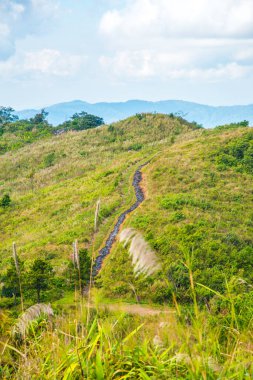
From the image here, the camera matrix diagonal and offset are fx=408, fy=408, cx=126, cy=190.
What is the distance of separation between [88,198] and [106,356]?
32.3 metres

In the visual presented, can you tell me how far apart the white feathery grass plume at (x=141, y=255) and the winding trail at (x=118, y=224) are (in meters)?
17.2

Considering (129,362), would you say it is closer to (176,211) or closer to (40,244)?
(176,211)

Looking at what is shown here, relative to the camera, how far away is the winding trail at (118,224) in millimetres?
21473

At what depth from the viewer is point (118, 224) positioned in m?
26.1

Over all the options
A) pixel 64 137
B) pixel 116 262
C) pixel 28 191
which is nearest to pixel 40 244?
pixel 116 262

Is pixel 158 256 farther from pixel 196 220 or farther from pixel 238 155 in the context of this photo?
pixel 238 155

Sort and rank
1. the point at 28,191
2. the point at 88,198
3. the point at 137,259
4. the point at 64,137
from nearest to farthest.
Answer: the point at 137,259
the point at 88,198
the point at 28,191
the point at 64,137

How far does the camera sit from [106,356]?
3666 millimetres

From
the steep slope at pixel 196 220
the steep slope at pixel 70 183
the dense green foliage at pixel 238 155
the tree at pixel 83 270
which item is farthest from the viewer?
the dense green foliage at pixel 238 155

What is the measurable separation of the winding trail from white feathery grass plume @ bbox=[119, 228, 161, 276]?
17160 millimetres

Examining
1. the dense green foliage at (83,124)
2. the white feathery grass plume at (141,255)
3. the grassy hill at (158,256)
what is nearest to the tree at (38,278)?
the grassy hill at (158,256)

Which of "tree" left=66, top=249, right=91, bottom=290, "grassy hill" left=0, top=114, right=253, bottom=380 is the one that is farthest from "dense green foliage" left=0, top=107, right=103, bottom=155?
"tree" left=66, top=249, right=91, bottom=290

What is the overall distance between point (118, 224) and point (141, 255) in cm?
2289

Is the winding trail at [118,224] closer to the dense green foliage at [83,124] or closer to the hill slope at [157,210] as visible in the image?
the hill slope at [157,210]
